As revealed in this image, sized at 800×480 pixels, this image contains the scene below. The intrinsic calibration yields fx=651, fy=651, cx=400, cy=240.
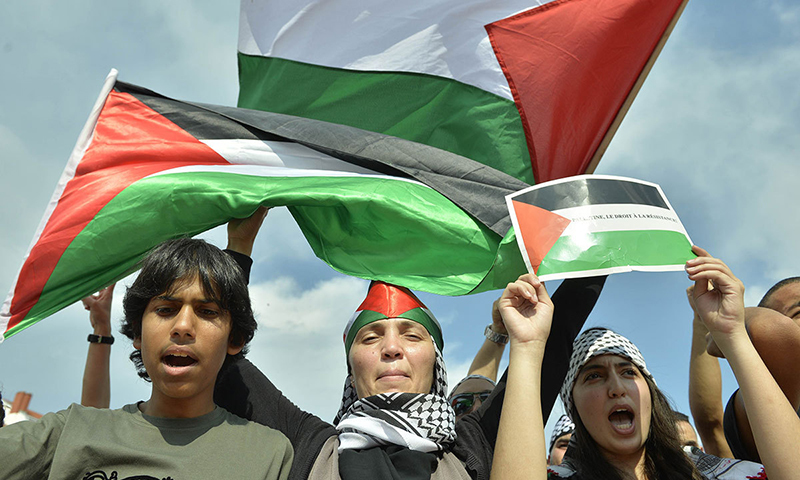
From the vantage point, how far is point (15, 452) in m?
1.91

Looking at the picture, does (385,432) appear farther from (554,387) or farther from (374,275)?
(374,275)

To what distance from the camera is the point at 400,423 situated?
7.80 feet

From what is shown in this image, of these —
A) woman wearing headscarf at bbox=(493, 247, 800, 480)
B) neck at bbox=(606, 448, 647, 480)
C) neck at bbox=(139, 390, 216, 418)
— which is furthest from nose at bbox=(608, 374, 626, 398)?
neck at bbox=(139, 390, 216, 418)

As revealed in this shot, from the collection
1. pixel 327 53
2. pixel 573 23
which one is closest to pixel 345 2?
pixel 327 53

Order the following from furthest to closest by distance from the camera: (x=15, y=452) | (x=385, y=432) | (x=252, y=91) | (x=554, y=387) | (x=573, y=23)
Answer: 1. (x=252, y=91)
2. (x=573, y=23)
3. (x=554, y=387)
4. (x=385, y=432)
5. (x=15, y=452)

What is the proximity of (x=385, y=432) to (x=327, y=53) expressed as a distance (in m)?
2.81

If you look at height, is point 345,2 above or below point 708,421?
above

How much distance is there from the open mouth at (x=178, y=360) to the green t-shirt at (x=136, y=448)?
0.64ft

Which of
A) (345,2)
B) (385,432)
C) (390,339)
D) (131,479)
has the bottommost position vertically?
(131,479)

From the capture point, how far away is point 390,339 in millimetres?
2738

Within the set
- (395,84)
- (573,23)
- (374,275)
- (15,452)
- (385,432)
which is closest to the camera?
(15,452)

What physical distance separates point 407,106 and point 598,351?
6.59ft

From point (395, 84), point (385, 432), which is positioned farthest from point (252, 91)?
point (385, 432)

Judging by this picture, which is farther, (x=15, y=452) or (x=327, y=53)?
(x=327, y=53)
